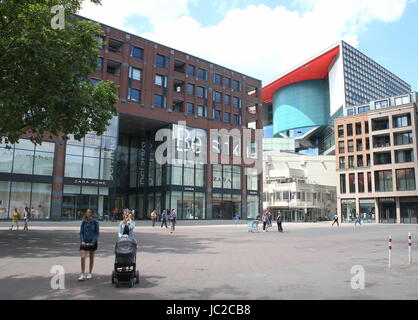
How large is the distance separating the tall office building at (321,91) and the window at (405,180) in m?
58.1

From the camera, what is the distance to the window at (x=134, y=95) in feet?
162

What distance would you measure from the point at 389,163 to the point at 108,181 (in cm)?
5128

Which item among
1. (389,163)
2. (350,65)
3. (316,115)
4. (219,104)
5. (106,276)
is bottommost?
(106,276)

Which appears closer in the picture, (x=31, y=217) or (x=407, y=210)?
(x=31, y=217)

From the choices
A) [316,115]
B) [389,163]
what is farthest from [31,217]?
[316,115]

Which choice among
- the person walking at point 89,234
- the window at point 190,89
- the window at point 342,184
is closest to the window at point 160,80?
the window at point 190,89

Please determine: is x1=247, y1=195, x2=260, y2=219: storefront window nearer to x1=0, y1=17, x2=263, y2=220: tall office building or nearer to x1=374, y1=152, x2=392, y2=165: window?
x1=0, y1=17, x2=263, y2=220: tall office building

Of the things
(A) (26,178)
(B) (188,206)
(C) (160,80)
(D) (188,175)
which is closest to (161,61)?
(C) (160,80)

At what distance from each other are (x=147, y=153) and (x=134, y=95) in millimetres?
9631

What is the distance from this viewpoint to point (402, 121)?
69688 millimetres

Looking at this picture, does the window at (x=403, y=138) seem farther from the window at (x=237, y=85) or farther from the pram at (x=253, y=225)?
the pram at (x=253, y=225)

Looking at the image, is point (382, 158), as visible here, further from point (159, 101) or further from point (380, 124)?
point (159, 101)

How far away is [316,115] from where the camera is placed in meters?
140
